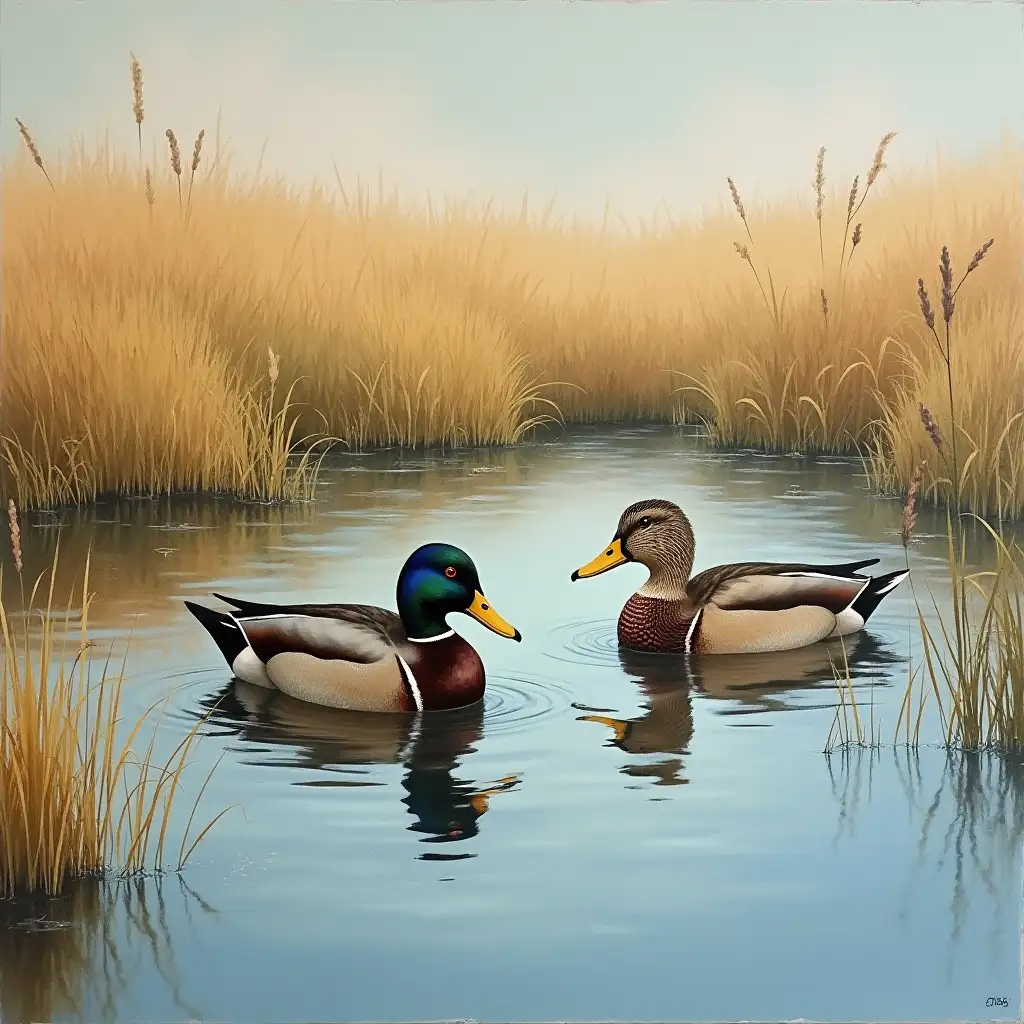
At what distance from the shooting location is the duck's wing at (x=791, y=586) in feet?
17.5

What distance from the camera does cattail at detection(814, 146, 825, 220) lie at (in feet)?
17.6

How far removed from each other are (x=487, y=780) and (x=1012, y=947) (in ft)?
4.49

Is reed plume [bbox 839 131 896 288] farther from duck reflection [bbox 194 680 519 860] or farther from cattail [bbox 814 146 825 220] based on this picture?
duck reflection [bbox 194 680 519 860]

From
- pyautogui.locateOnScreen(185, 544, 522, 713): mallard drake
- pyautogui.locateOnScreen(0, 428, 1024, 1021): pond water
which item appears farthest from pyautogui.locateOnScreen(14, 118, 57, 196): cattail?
pyautogui.locateOnScreen(185, 544, 522, 713): mallard drake

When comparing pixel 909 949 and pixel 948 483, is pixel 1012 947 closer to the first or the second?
pixel 909 949

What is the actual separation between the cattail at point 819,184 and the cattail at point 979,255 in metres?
0.54

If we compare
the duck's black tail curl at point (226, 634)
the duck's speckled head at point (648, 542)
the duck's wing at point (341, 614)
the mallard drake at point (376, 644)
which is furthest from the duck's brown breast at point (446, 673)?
the duck's speckled head at point (648, 542)

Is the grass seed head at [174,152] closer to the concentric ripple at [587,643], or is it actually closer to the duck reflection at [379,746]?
the duck reflection at [379,746]

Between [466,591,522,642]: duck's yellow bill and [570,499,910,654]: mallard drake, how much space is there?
0.56 m

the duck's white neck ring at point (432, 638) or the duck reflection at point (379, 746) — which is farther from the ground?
the duck's white neck ring at point (432, 638)

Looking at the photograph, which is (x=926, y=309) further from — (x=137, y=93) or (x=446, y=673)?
(x=137, y=93)

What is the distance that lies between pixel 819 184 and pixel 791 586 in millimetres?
1345

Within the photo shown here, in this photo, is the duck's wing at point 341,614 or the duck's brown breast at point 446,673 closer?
the duck's brown breast at point 446,673

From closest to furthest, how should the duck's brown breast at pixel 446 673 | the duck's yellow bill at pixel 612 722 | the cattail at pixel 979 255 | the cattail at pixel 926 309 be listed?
the cattail at pixel 926 309, the duck's yellow bill at pixel 612 722, the duck's brown breast at pixel 446 673, the cattail at pixel 979 255
